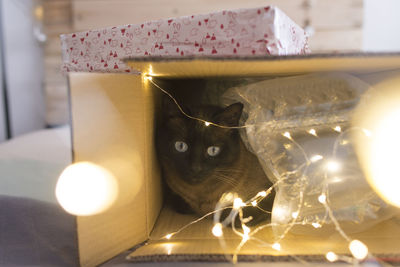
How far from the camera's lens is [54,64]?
2467 mm

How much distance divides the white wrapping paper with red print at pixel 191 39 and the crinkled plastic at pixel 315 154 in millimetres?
150

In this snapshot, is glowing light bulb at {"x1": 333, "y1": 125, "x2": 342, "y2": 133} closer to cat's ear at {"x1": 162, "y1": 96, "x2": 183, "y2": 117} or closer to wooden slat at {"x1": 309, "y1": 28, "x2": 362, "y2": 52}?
cat's ear at {"x1": 162, "y1": 96, "x2": 183, "y2": 117}

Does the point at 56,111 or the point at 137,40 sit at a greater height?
the point at 137,40

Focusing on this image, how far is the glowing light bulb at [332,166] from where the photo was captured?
0.70 meters

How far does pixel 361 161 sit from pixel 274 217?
27 cm

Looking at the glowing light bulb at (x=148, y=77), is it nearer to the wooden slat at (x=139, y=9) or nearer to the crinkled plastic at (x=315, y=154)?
the crinkled plastic at (x=315, y=154)

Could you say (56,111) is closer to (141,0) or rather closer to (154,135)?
(141,0)

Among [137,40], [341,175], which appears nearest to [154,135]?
[137,40]

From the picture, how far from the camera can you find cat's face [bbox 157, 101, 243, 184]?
2.83ft

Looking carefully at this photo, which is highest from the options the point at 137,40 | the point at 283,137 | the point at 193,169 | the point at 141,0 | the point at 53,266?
the point at 141,0

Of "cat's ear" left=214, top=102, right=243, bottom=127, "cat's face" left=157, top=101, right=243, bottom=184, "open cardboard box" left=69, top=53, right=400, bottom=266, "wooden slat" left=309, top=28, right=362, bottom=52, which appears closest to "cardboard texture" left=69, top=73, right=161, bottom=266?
"open cardboard box" left=69, top=53, right=400, bottom=266

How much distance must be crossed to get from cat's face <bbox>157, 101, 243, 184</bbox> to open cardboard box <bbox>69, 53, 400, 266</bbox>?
0.10m

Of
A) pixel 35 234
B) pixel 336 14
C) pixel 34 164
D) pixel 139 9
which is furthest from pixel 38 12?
pixel 336 14

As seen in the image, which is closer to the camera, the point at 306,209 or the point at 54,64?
the point at 306,209
